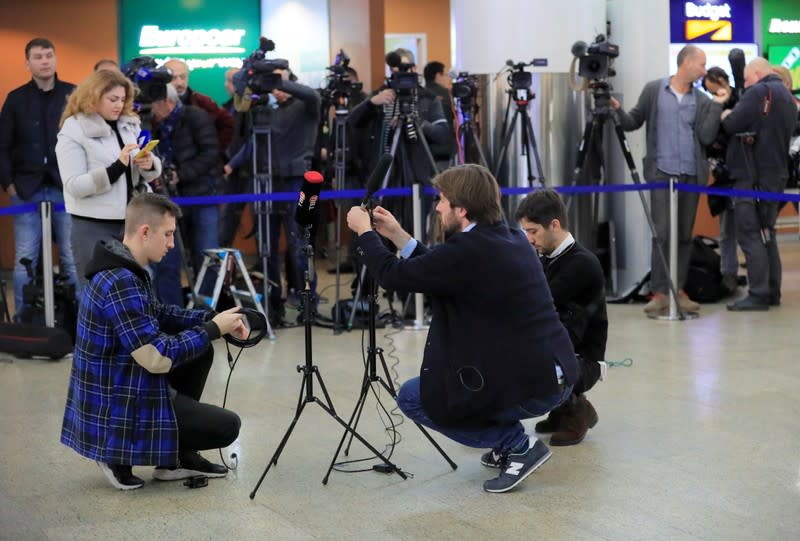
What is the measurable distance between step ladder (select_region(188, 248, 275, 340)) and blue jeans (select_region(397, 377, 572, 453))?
9.84 feet

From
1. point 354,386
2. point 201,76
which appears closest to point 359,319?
point 354,386

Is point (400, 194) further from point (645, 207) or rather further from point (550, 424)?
point (550, 424)

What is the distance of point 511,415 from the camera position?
3.86 m

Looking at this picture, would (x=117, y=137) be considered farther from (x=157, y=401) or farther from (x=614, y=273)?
(x=614, y=273)

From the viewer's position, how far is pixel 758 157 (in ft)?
26.0

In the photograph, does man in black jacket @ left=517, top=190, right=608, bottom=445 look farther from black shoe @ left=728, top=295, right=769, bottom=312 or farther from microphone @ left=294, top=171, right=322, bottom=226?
black shoe @ left=728, top=295, right=769, bottom=312

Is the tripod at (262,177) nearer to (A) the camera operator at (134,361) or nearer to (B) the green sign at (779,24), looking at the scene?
(A) the camera operator at (134,361)

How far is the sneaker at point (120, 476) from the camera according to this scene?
13.1 ft

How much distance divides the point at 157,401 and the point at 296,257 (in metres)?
4.03

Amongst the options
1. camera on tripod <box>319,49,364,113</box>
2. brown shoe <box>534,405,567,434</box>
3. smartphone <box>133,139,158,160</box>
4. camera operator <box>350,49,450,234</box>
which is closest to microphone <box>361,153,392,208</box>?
brown shoe <box>534,405,567,434</box>

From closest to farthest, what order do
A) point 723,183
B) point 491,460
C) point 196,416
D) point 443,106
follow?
point 196,416 → point 491,460 → point 723,183 → point 443,106

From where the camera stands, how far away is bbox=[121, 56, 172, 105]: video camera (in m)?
6.77

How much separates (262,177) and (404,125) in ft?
3.09

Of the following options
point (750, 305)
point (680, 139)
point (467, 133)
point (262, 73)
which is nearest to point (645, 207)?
point (680, 139)
